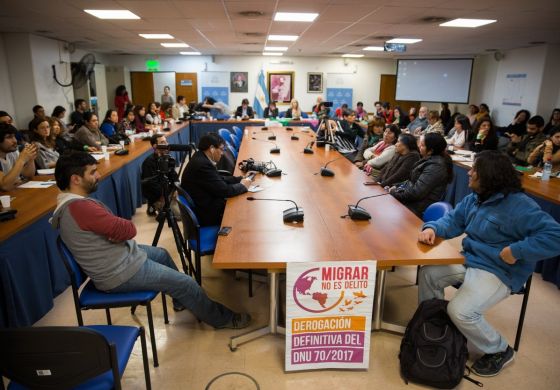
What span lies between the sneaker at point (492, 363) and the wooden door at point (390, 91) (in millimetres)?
11881

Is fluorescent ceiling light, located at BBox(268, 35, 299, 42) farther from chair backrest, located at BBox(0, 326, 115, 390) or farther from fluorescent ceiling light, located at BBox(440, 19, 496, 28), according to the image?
chair backrest, located at BBox(0, 326, 115, 390)

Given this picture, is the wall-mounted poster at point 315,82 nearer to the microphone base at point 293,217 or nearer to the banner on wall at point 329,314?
the microphone base at point 293,217

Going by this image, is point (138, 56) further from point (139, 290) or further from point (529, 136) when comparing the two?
point (139, 290)

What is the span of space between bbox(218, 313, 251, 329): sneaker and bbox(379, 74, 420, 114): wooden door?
39.2 feet

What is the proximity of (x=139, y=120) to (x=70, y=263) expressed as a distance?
601 centimetres

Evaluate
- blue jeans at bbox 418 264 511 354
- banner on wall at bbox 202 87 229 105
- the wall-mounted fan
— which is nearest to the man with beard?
blue jeans at bbox 418 264 511 354

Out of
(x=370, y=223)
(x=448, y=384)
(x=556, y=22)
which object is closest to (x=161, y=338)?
(x=370, y=223)

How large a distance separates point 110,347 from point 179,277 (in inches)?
37.7

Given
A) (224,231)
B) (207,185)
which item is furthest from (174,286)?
(207,185)

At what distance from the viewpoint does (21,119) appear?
7734 mm

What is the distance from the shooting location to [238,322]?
2570 millimetres

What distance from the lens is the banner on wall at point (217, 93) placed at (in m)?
12.8

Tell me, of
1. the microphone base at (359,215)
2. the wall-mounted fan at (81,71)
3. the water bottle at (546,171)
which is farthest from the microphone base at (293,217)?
the wall-mounted fan at (81,71)

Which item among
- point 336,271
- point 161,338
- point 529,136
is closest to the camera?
point 336,271
